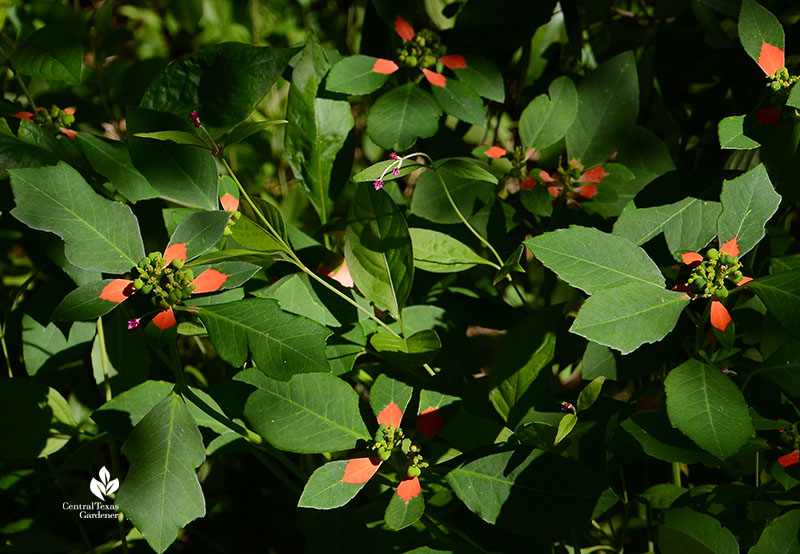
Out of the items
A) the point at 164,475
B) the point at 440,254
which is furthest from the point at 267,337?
the point at 440,254

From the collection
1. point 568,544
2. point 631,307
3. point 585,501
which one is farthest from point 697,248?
point 568,544

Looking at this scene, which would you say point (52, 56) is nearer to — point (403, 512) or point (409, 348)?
point (409, 348)

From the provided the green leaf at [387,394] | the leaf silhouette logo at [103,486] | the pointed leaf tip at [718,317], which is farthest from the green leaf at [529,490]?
the leaf silhouette logo at [103,486]

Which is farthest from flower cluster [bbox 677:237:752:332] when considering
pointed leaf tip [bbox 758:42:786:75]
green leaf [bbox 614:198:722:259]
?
pointed leaf tip [bbox 758:42:786:75]

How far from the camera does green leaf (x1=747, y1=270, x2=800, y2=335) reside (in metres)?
0.71

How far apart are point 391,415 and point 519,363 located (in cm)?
19

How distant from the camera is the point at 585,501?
80 centimetres

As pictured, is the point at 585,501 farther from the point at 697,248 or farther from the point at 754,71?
the point at 754,71

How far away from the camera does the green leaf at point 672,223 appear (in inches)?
34.4

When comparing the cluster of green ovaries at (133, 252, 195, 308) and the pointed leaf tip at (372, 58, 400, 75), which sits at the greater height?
the pointed leaf tip at (372, 58, 400, 75)

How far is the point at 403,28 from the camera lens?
106 cm

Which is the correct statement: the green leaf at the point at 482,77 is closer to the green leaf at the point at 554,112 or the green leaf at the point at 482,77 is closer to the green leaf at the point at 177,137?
the green leaf at the point at 554,112

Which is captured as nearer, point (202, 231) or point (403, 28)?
point (202, 231)

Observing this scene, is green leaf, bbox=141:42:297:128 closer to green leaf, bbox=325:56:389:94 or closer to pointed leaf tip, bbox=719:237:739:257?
green leaf, bbox=325:56:389:94
